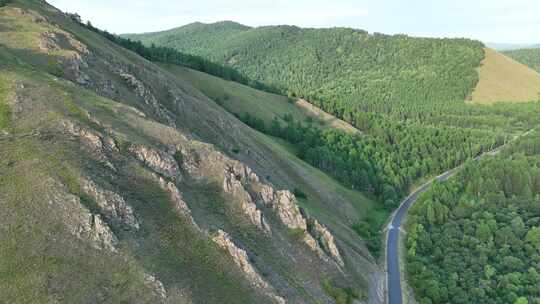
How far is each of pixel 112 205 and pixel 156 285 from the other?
41.2 feet

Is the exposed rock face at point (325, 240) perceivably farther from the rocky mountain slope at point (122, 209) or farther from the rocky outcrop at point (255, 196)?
the rocky mountain slope at point (122, 209)

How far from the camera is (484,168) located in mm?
160625

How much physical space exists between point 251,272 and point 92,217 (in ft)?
76.5

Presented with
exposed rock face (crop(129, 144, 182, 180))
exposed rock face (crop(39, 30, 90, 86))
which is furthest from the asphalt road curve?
exposed rock face (crop(39, 30, 90, 86))

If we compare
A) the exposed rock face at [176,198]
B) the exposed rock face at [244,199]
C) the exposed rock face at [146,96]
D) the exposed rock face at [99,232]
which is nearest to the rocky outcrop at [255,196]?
the exposed rock face at [244,199]

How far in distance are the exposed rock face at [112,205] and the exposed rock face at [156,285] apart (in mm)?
7858

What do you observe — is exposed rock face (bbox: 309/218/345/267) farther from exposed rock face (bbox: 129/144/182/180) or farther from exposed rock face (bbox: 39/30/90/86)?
exposed rock face (bbox: 39/30/90/86)

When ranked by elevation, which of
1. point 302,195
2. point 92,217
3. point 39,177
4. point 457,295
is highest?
point 39,177

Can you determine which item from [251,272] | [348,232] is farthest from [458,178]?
[251,272]

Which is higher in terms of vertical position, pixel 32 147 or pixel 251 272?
pixel 32 147

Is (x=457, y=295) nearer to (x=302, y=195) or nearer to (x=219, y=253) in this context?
(x=302, y=195)

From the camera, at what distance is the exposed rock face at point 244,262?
57.7 meters

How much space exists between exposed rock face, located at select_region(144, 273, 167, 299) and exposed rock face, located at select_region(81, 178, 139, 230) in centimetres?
786

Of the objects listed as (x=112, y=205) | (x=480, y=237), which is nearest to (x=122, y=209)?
(x=112, y=205)
